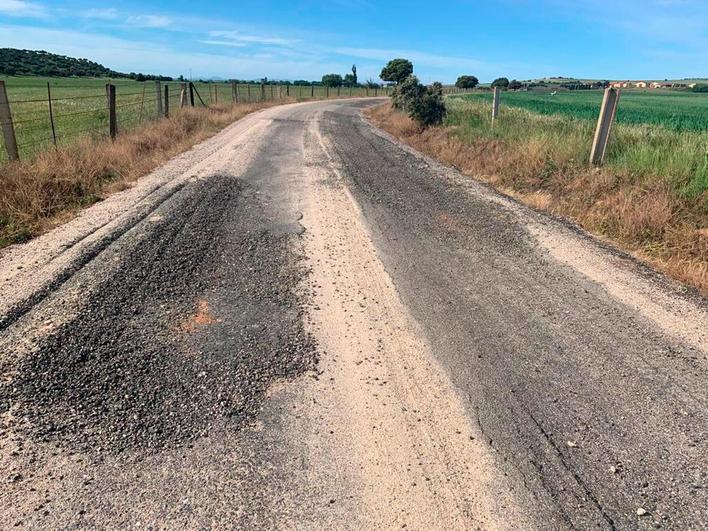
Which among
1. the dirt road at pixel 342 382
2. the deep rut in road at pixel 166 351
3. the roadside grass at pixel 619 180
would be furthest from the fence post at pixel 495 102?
the deep rut in road at pixel 166 351

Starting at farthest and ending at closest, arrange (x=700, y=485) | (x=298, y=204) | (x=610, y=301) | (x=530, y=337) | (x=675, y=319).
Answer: (x=298, y=204) → (x=610, y=301) → (x=675, y=319) → (x=530, y=337) → (x=700, y=485)

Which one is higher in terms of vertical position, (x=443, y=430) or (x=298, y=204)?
(x=298, y=204)

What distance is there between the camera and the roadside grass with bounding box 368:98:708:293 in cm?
560

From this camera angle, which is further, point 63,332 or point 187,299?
point 187,299

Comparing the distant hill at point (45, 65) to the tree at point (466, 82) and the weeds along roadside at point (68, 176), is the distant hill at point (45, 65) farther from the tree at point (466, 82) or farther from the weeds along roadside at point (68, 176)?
the weeds along roadside at point (68, 176)

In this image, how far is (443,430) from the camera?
2.76m

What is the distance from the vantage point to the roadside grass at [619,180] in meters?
5.60

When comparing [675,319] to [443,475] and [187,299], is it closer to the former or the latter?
[443,475]

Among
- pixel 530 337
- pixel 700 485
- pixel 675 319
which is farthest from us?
pixel 675 319

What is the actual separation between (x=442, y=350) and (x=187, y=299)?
7.38 feet

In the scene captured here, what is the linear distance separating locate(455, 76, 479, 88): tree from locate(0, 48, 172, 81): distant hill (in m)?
50.0

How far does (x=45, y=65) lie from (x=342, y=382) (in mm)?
124839

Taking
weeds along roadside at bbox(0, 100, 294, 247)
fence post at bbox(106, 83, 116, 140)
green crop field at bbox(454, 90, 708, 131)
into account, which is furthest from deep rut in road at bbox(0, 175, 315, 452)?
green crop field at bbox(454, 90, 708, 131)

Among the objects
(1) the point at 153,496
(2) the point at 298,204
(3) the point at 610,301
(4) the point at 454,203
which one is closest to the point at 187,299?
(1) the point at 153,496
